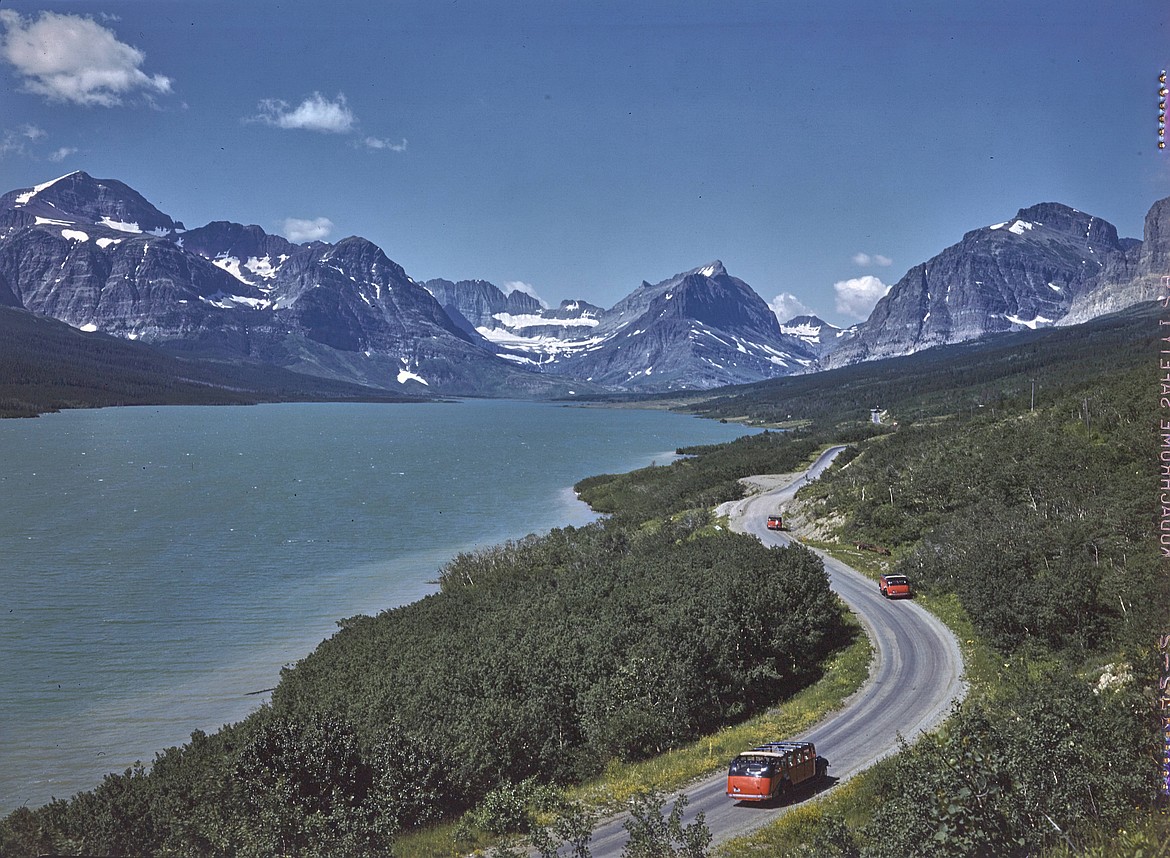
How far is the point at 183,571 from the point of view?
237 ft

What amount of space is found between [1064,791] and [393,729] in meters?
20.6

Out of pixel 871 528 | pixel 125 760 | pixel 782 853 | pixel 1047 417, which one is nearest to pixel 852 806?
pixel 782 853

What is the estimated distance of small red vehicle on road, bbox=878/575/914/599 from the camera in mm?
51781

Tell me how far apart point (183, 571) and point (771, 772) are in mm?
64229

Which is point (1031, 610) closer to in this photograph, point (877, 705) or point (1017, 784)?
point (877, 705)

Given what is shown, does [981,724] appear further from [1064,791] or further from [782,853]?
[782,853]

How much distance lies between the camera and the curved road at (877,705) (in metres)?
23.5

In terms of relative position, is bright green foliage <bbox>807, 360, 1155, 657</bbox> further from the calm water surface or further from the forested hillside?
the calm water surface

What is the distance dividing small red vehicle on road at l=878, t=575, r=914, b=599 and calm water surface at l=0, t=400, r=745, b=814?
3661 centimetres

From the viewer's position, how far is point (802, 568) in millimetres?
46719

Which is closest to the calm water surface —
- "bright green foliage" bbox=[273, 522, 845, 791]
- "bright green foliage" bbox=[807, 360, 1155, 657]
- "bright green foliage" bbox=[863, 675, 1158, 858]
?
"bright green foliage" bbox=[273, 522, 845, 791]

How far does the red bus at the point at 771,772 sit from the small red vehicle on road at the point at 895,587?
2881cm

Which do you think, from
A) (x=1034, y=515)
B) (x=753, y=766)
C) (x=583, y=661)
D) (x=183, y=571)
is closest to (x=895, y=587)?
(x=1034, y=515)

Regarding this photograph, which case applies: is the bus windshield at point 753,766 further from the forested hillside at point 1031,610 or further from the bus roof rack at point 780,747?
the forested hillside at point 1031,610
